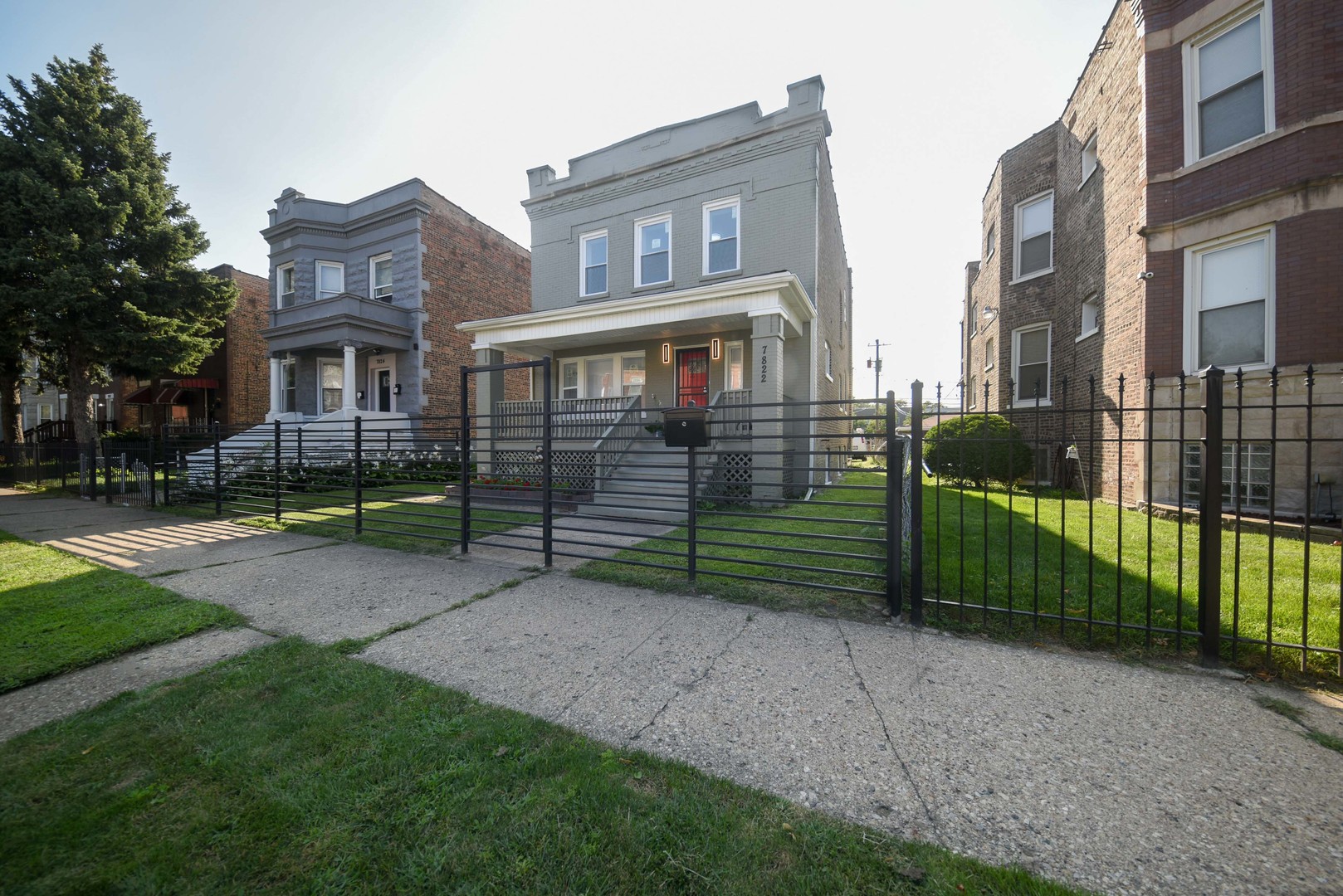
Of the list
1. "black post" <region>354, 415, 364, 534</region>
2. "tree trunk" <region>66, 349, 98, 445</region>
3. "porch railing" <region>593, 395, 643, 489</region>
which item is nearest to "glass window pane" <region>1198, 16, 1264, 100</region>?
"porch railing" <region>593, 395, 643, 489</region>

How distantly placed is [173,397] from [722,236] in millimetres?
23032

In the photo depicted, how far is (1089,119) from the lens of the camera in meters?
10.4

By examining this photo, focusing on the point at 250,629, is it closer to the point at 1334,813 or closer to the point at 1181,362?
the point at 1334,813

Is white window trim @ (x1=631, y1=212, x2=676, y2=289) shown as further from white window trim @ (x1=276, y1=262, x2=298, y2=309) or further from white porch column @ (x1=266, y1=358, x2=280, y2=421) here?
white porch column @ (x1=266, y1=358, x2=280, y2=421)

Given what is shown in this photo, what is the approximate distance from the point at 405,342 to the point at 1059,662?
673 inches

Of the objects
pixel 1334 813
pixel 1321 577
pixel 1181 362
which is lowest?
pixel 1334 813

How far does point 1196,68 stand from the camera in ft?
25.1

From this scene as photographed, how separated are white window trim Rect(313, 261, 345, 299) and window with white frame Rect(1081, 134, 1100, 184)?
2064 cm

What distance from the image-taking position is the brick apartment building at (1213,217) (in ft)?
21.2

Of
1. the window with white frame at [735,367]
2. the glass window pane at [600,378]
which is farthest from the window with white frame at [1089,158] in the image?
the glass window pane at [600,378]

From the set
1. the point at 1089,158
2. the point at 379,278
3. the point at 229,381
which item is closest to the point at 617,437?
the point at 1089,158

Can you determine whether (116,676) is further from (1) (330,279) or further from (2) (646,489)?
(1) (330,279)

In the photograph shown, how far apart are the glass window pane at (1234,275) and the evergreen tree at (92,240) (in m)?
24.7

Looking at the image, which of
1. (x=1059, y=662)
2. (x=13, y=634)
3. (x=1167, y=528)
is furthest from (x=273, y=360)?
(x=1167, y=528)
